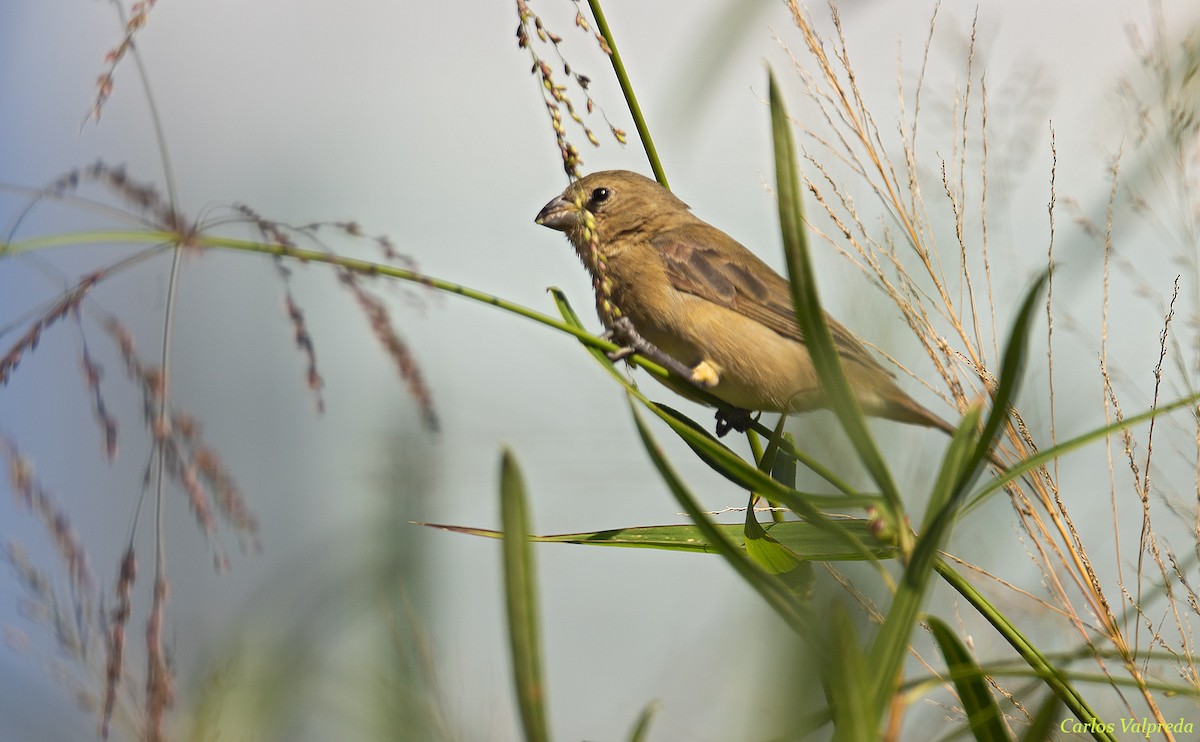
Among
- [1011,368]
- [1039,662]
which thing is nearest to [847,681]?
[1011,368]

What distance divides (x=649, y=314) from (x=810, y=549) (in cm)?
109

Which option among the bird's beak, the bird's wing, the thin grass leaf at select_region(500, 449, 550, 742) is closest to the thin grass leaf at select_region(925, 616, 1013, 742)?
the thin grass leaf at select_region(500, 449, 550, 742)

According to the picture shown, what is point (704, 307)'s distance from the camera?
7.06 ft

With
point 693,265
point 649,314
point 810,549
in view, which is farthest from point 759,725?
point 693,265

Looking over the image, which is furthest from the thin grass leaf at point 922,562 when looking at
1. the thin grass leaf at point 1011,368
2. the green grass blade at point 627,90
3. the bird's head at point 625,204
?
the bird's head at point 625,204

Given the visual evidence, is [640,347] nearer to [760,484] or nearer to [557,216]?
[557,216]

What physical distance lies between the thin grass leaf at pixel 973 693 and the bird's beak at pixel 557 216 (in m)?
1.60

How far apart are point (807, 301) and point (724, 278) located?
5.17 ft

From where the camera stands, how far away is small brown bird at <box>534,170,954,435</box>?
1945 millimetres

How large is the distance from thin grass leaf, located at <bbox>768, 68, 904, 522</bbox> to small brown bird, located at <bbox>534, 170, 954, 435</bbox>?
1.00 metres

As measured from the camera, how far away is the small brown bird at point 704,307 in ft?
6.38

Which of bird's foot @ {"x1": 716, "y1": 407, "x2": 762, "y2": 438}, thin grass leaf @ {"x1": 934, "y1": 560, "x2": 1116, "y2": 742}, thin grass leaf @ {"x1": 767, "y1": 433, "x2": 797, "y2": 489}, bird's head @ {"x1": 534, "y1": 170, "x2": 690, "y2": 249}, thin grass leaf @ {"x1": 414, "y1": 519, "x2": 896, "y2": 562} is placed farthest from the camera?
bird's head @ {"x1": 534, "y1": 170, "x2": 690, "y2": 249}

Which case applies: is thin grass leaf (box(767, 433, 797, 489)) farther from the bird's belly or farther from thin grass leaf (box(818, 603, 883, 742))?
thin grass leaf (box(818, 603, 883, 742))

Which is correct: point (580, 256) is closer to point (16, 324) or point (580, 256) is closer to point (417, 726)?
point (417, 726)
